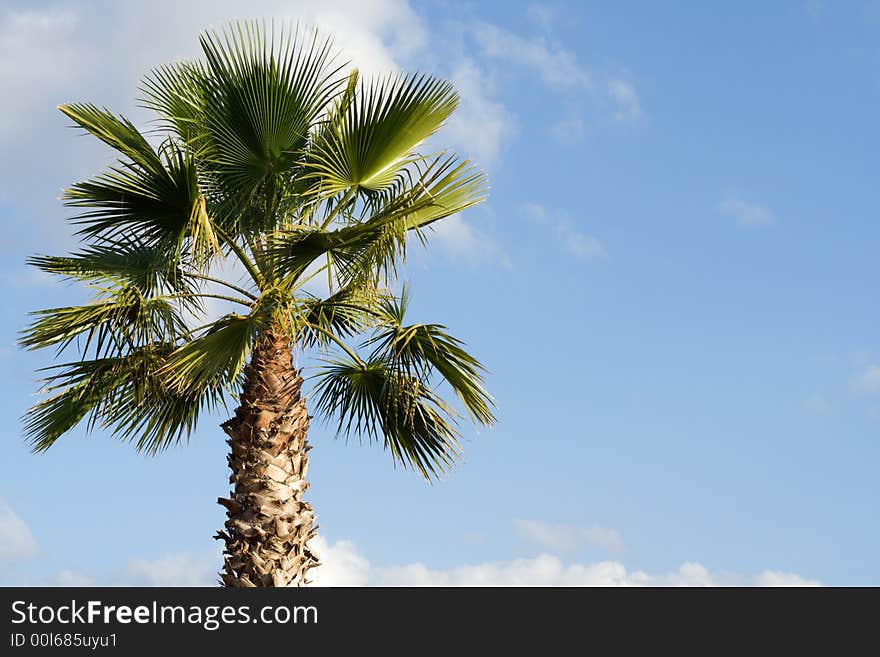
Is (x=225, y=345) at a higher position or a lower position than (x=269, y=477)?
higher

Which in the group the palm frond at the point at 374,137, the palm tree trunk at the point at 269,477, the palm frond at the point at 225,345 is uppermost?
the palm frond at the point at 374,137

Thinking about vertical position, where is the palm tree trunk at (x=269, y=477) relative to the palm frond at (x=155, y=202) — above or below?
below

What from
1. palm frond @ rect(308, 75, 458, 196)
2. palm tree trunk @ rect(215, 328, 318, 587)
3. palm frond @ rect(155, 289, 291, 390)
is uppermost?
palm frond @ rect(308, 75, 458, 196)

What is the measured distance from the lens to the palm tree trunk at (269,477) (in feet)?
31.8

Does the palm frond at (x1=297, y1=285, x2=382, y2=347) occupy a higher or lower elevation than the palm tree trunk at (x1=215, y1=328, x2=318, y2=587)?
higher

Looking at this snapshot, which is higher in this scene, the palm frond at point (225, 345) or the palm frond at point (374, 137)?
the palm frond at point (374, 137)

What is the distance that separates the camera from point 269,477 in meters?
9.79

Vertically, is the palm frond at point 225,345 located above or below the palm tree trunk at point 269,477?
above

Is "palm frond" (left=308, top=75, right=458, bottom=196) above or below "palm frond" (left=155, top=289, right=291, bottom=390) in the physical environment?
above

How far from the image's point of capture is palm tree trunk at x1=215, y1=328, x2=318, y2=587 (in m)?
9.68

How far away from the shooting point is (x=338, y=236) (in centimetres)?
1001
